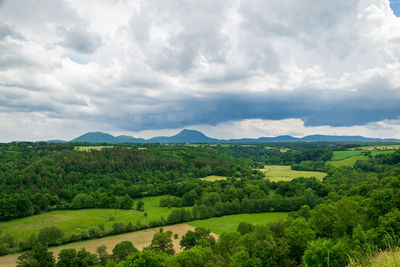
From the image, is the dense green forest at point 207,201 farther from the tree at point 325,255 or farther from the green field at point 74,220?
the green field at point 74,220

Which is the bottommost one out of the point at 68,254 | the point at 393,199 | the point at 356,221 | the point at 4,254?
the point at 4,254

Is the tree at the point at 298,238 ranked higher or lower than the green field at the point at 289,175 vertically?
higher

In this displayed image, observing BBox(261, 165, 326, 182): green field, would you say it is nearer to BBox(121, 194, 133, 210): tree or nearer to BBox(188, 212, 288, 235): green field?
BBox(188, 212, 288, 235): green field

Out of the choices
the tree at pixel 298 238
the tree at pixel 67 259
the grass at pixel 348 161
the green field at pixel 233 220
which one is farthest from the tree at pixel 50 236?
the grass at pixel 348 161

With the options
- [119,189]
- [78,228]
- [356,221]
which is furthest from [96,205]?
[356,221]

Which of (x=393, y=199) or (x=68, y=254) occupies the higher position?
(x=393, y=199)

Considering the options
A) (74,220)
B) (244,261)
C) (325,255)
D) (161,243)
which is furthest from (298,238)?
(74,220)

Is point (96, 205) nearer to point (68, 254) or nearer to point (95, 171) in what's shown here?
point (95, 171)
